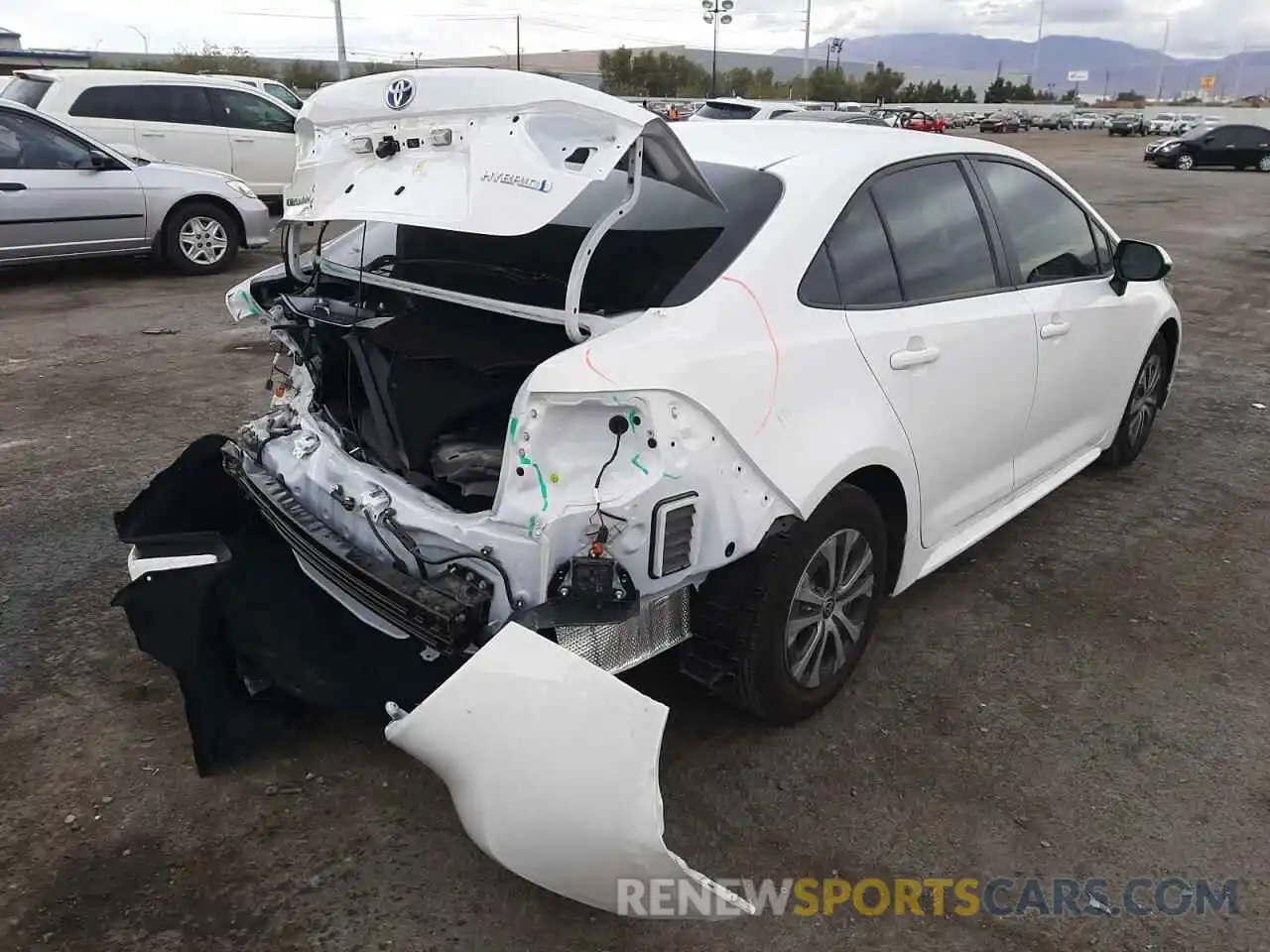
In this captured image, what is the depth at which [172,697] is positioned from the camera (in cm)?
321

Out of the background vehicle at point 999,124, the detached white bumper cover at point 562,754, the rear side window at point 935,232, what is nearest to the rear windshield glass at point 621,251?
the rear side window at point 935,232

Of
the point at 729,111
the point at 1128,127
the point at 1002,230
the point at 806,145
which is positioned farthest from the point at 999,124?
the point at 806,145

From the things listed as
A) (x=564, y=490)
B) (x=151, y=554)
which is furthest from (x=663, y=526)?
(x=151, y=554)

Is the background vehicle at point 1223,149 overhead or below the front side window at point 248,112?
below

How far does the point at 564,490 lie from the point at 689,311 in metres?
0.56

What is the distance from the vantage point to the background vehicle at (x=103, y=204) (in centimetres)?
884

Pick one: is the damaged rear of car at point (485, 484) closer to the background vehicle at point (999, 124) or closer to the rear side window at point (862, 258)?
the rear side window at point (862, 258)

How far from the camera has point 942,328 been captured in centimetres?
320

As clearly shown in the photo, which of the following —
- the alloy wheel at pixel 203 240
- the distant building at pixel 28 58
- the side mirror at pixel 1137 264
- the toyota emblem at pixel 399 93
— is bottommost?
the alloy wheel at pixel 203 240

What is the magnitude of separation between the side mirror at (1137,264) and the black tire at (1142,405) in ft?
2.29

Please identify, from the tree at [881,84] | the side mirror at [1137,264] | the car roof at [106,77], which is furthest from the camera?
the tree at [881,84]

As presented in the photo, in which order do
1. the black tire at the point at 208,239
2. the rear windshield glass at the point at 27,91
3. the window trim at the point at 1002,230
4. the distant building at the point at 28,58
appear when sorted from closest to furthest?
the window trim at the point at 1002,230 → the black tire at the point at 208,239 → the rear windshield glass at the point at 27,91 → the distant building at the point at 28,58

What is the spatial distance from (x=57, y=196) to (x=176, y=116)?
13.7 ft

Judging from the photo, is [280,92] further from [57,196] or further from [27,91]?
[57,196]
